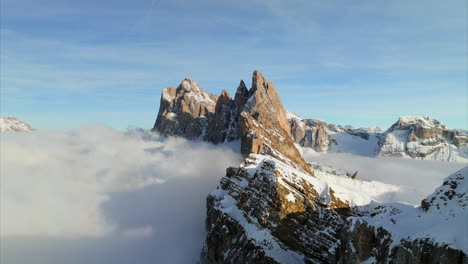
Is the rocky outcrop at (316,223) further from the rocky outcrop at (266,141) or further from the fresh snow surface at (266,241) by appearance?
the rocky outcrop at (266,141)

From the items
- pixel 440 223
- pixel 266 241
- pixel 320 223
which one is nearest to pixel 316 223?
pixel 320 223

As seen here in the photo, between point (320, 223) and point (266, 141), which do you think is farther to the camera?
point (266, 141)

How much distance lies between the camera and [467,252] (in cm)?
2412

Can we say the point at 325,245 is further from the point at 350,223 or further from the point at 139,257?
the point at 139,257

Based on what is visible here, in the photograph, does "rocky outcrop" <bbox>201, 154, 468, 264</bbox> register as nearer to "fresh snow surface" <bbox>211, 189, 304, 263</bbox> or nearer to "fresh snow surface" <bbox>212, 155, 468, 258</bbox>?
"fresh snow surface" <bbox>211, 189, 304, 263</bbox>

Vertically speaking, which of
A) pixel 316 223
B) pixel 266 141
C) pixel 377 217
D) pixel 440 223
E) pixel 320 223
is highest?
pixel 266 141

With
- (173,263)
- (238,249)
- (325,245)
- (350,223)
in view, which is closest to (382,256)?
(350,223)

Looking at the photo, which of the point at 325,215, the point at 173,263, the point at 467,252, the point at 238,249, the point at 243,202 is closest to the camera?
the point at 467,252

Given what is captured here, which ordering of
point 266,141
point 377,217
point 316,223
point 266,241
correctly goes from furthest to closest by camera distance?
point 266,141 < point 266,241 < point 316,223 < point 377,217

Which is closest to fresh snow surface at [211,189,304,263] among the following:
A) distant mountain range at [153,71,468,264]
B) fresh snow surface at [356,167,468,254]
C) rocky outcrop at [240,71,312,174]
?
distant mountain range at [153,71,468,264]

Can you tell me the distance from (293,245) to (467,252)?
37.0 metres

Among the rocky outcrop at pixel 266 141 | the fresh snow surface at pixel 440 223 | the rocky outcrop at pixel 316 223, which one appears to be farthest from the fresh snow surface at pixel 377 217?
the rocky outcrop at pixel 266 141

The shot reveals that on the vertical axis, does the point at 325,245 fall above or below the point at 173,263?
above

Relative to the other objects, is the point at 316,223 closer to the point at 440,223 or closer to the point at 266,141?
the point at 440,223
